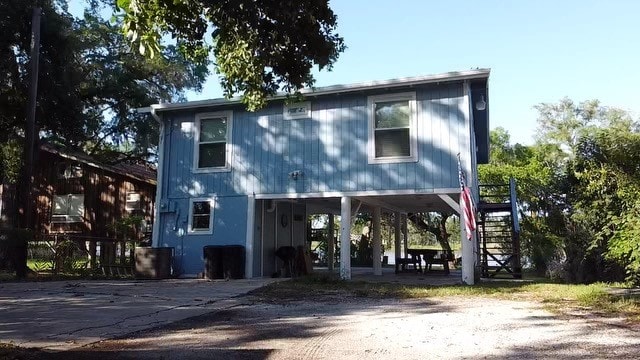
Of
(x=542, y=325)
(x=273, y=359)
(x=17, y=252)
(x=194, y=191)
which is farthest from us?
(x=194, y=191)

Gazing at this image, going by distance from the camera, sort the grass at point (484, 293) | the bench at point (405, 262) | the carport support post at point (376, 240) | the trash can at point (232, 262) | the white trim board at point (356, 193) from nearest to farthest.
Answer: the grass at point (484, 293) → the white trim board at point (356, 193) → the trash can at point (232, 262) → the carport support post at point (376, 240) → the bench at point (405, 262)

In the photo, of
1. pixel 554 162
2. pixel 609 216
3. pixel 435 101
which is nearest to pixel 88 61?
pixel 435 101

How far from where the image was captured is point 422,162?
11883 mm

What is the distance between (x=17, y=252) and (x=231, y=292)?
6.82m

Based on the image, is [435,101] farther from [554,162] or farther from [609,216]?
[554,162]

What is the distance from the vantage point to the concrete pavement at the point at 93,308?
5355mm

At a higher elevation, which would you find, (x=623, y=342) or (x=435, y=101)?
(x=435, y=101)

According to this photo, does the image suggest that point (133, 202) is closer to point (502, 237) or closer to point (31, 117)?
point (31, 117)

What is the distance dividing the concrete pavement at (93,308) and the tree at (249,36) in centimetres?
302

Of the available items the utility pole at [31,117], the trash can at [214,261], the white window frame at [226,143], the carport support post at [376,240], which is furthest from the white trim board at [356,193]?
the utility pole at [31,117]

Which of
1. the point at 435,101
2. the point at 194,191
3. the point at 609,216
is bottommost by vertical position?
the point at 609,216

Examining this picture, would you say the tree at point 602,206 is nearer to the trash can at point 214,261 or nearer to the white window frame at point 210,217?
the trash can at point 214,261

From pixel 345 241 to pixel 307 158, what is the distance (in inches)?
Result: 89.2

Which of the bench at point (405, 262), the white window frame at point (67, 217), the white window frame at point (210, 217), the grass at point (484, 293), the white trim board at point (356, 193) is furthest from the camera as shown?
the white window frame at point (67, 217)
